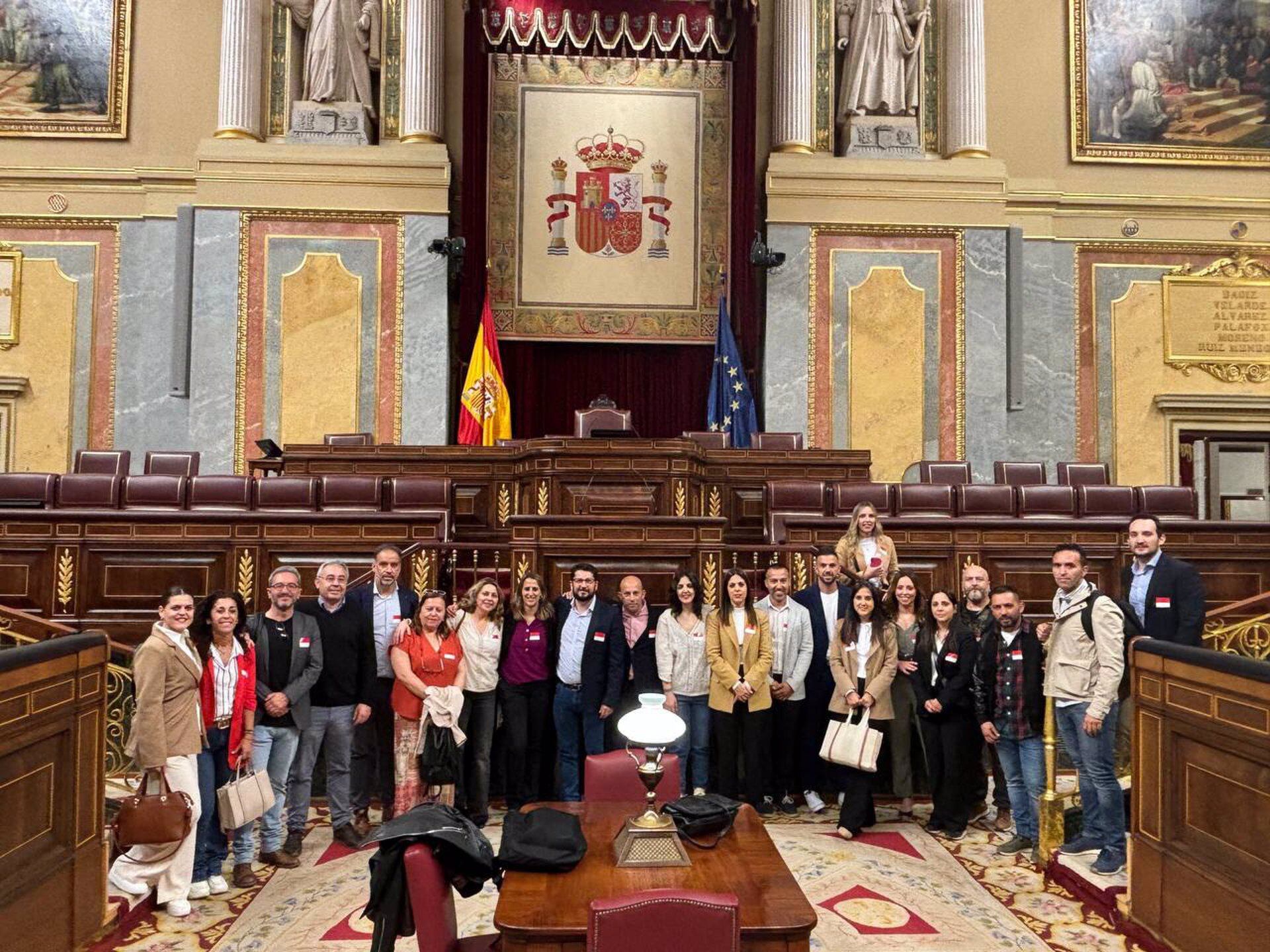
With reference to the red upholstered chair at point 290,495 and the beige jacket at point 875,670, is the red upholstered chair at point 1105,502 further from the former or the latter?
the red upholstered chair at point 290,495

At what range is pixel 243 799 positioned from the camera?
14.6 feet

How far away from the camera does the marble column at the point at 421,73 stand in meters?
11.8

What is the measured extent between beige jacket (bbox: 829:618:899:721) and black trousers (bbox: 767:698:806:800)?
333 millimetres

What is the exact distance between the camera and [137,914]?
4.13 metres

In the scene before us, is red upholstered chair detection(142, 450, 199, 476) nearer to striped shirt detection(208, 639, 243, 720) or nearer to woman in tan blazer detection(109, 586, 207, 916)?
Result: striped shirt detection(208, 639, 243, 720)

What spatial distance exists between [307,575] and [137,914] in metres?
2.97

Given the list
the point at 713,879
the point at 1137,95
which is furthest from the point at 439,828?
the point at 1137,95

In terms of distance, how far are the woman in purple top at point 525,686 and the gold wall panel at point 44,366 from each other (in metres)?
8.30

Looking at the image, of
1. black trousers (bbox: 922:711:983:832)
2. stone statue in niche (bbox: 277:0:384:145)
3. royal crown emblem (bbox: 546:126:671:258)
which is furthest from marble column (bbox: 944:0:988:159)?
black trousers (bbox: 922:711:983:832)

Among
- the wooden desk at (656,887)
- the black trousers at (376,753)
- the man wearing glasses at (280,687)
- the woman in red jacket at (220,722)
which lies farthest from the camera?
the black trousers at (376,753)

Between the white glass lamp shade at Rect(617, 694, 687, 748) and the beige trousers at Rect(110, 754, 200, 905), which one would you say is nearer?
the white glass lamp shade at Rect(617, 694, 687, 748)

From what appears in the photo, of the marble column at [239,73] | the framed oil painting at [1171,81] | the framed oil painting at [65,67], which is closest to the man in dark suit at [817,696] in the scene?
the marble column at [239,73]

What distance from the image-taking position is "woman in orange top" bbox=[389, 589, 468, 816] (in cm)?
516

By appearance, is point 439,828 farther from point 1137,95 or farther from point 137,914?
point 1137,95
